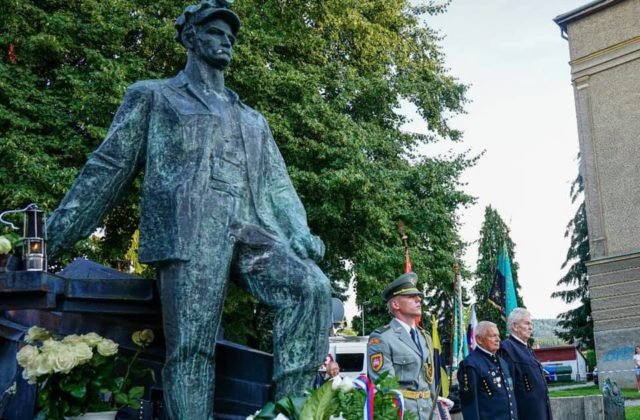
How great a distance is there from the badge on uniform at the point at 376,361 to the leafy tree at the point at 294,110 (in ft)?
29.5

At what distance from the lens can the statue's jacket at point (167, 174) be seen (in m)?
3.71

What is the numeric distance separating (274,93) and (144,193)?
41.1 ft

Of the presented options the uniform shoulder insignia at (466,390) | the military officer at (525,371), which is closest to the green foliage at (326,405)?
the uniform shoulder insignia at (466,390)

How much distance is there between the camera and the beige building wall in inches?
947

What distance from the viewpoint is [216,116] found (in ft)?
12.8

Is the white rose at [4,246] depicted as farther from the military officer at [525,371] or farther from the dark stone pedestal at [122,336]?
the military officer at [525,371]

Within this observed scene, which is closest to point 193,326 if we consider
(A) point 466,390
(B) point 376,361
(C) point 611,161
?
(B) point 376,361

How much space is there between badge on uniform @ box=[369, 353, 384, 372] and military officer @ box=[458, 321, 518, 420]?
1.61 m

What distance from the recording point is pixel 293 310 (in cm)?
364

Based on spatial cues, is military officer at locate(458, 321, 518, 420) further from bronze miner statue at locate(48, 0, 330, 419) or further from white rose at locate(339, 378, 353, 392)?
white rose at locate(339, 378, 353, 392)

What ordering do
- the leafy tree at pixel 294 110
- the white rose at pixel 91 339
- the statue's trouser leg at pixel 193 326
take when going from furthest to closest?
1. the leafy tree at pixel 294 110
2. the white rose at pixel 91 339
3. the statue's trouser leg at pixel 193 326

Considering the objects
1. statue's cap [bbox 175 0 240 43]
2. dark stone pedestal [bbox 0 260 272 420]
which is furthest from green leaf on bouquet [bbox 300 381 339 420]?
statue's cap [bbox 175 0 240 43]

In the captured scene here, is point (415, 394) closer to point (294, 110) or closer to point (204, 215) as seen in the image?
point (204, 215)

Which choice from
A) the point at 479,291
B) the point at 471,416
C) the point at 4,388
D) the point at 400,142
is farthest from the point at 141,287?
the point at 479,291
